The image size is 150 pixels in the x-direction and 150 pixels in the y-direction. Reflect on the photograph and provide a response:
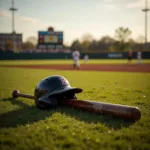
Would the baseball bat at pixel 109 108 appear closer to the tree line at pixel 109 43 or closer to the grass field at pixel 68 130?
the grass field at pixel 68 130

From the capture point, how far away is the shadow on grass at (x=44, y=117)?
4.10 metres

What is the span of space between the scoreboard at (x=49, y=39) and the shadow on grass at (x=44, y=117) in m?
39.6

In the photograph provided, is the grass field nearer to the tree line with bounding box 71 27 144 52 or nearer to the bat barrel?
the bat barrel

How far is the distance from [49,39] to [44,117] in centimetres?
4077

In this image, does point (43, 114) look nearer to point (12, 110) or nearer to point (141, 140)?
point (12, 110)

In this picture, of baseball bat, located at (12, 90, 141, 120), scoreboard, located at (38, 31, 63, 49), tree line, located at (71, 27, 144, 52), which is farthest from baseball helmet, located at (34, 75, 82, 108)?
tree line, located at (71, 27, 144, 52)

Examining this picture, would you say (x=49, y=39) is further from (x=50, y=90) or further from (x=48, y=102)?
(x=48, y=102)

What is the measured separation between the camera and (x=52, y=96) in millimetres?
5223

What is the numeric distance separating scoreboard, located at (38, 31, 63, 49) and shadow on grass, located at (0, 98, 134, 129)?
39.6 metres

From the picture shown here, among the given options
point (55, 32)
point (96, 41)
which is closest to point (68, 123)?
point (55, 32)

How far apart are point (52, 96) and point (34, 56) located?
5014cm

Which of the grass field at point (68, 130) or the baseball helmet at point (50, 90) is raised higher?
the baseball helmet at point (50, 90)

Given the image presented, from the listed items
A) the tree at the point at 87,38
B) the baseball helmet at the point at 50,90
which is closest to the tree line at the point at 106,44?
the tree at the point at 87,38

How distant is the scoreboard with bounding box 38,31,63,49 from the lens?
4394 cm
